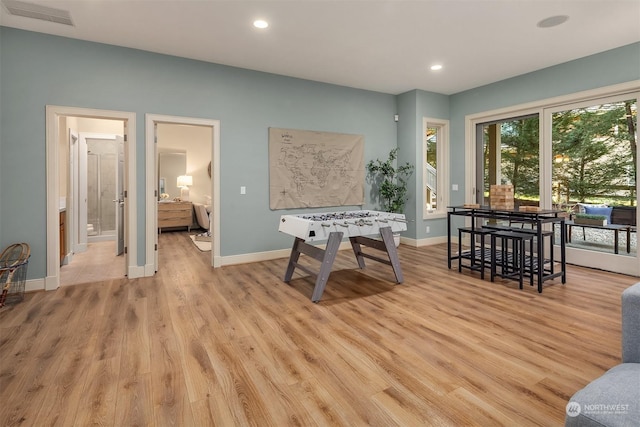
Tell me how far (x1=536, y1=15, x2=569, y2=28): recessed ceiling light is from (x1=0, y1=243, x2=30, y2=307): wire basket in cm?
585

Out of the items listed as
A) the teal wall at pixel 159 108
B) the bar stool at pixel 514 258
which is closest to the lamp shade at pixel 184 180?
the teal wall at pixel 159 108

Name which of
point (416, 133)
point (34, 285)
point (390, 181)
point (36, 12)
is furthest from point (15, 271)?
point (416, 133)

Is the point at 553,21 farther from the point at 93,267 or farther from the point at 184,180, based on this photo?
the point at 184,180

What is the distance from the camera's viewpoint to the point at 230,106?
15.5 feet

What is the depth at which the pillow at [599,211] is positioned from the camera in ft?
14.3

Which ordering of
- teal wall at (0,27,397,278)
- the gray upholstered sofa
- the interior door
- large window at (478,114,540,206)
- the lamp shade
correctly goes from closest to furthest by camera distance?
the gray upholstered sofa, teal wall at (0,27,397,278), large window at (478,114,540,206), the interior door, the lamp shade

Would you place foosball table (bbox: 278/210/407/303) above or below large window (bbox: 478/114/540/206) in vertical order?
below

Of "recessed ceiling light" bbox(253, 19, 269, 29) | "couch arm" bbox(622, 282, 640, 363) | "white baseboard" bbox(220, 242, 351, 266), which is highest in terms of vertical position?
"recessed ceiling light" bbox(253, 19, 269, 29)

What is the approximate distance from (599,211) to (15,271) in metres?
6.97

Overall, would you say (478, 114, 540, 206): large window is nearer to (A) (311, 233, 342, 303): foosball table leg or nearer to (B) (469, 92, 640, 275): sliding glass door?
(B) (469, 92, 640, 275): sliding glass door

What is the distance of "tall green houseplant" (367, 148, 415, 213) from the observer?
5.98 meters

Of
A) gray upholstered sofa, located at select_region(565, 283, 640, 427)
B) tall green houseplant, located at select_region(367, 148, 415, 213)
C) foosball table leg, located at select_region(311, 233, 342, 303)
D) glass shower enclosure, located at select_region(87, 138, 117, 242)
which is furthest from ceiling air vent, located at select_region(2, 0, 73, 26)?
gray upholstered sofa, located at select_region(565, 283, 640, 427)

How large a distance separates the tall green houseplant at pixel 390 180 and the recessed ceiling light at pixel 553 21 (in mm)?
2812

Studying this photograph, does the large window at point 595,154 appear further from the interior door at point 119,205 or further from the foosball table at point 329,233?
the interior door at point 119,205
